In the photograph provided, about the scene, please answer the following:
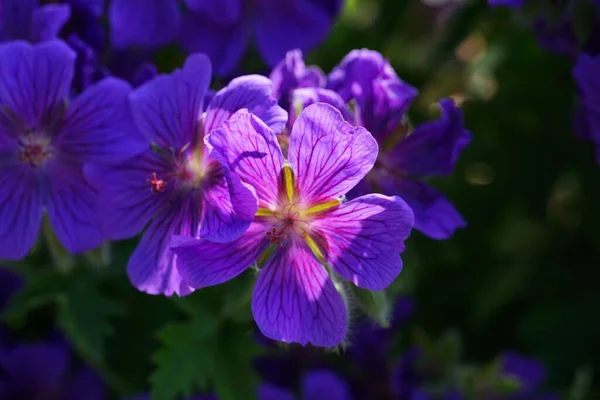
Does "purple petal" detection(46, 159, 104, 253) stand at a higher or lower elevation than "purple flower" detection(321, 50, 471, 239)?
lower

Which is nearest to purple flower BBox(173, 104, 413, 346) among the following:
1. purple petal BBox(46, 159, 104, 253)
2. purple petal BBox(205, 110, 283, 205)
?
purple petal BBox(205, 110, 283, 205)

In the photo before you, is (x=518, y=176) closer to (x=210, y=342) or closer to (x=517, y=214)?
(x=517, y=214)

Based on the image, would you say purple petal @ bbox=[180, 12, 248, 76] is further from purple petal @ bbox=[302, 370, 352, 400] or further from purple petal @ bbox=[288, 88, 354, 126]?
purple petal @ bbox=[302, 370, 352, 400]

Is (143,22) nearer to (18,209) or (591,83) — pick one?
(18,209)

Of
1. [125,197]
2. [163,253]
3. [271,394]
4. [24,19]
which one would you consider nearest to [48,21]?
[24,19]

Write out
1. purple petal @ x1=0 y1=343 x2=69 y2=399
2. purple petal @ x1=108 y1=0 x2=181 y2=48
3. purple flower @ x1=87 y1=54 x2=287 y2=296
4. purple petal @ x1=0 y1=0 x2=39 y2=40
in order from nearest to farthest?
purple flower @ x1=87 y1=54 x2=287 y2=296, purple petal @ x1=0 y1=0 x2=39 y2=40, purple petal @ x1=108 y1=0 x2=181 y2=48, purple petal @ x1=0 y1=343 x2=69 y2=399

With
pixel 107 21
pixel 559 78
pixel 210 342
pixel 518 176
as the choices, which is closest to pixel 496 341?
pixel 518 176

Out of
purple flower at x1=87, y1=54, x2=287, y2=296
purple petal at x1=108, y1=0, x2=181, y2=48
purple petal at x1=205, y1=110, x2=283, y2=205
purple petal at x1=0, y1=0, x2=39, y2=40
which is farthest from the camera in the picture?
purple petal at x1=108, y1=0, x2=181, y2=48
